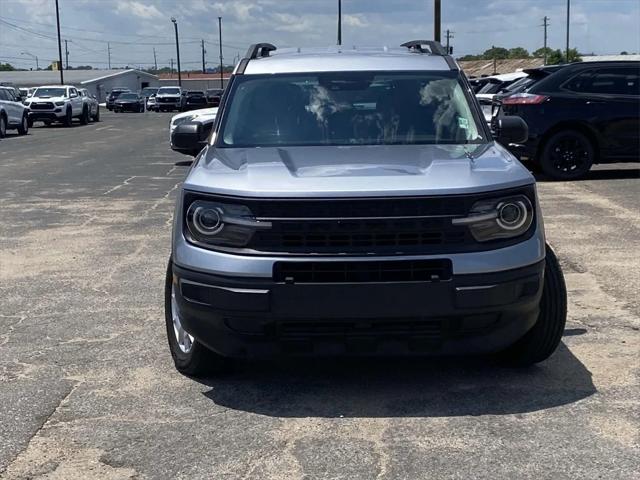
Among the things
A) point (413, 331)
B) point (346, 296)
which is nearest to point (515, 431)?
point (413, 331)

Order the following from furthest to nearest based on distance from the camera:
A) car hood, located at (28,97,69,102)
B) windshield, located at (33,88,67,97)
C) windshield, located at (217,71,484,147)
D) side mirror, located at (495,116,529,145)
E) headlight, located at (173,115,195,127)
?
windshield, located at (33,88,67,97) → car hood, located at (28,97,69,102) → headlight, located at (173,115,195,127) → side mirror, located at (495,116,529,145) → windshield, located at (217,71,484,147)

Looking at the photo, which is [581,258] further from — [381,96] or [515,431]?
[515,431]

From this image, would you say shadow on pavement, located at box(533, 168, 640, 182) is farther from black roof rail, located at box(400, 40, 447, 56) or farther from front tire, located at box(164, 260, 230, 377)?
front tire, located at box(164, 260, 230, 377)

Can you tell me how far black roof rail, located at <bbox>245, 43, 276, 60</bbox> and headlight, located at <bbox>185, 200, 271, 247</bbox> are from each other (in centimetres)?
219

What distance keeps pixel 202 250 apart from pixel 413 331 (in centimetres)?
107

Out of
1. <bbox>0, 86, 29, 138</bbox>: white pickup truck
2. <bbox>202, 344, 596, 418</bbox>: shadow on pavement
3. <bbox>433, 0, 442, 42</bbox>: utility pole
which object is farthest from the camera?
<bbox>0, 86, 29, 138</bbox>: white pickup truck

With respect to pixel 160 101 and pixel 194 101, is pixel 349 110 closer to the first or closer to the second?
pixel 194 101

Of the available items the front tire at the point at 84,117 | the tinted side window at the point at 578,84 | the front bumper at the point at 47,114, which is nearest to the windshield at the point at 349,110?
the tinted side window at the point at 578,84

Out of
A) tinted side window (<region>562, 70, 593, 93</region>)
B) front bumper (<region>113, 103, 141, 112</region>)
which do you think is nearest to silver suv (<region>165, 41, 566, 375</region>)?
tinted side window (<region>562, 70, 593, 93</region>)

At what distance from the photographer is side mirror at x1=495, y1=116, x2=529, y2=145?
573cm

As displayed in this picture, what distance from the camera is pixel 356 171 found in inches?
174

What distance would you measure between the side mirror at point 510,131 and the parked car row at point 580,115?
288 inches

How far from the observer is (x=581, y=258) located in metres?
7.88

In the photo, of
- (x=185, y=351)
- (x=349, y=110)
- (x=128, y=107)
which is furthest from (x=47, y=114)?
(x=185, y=351)
